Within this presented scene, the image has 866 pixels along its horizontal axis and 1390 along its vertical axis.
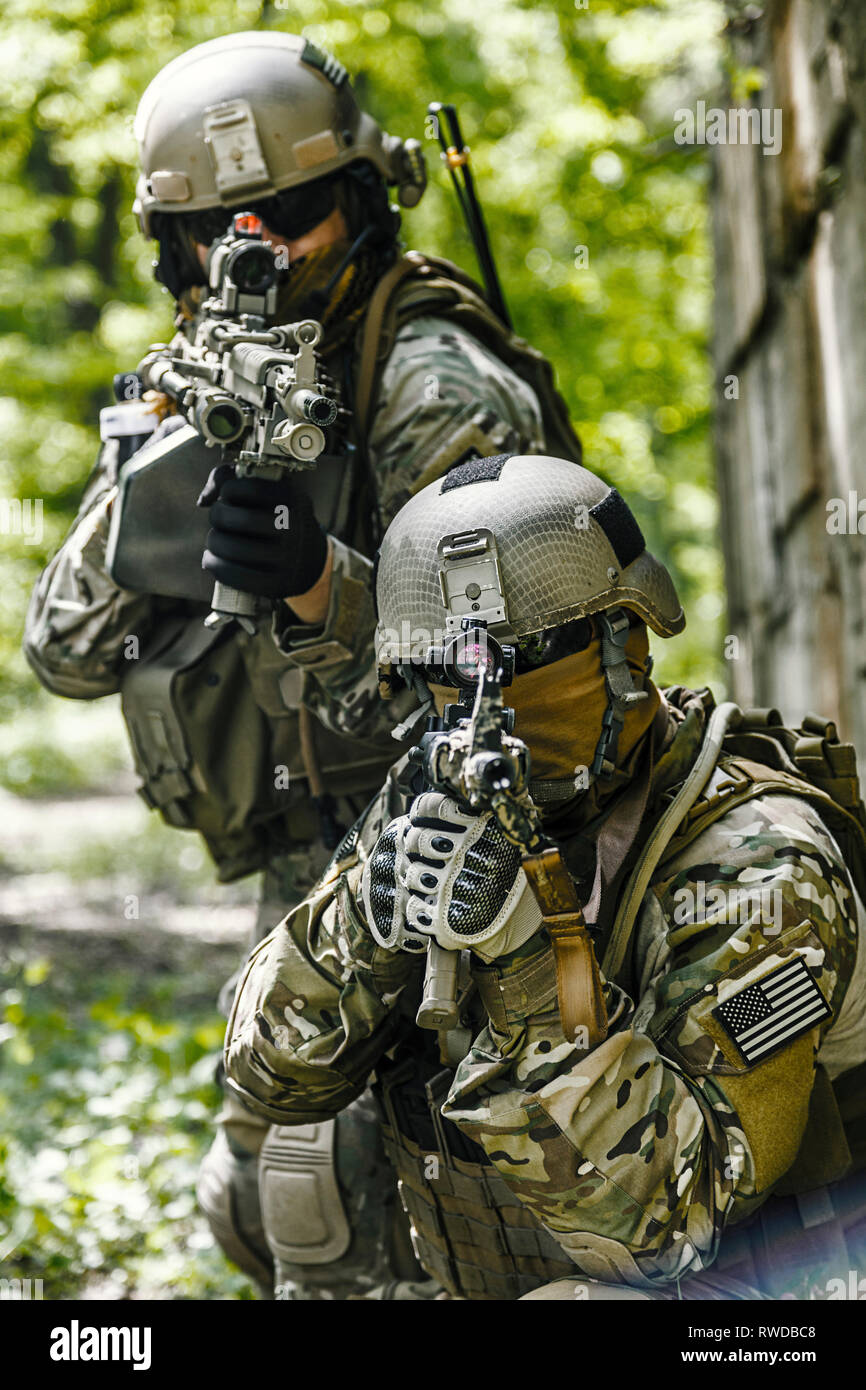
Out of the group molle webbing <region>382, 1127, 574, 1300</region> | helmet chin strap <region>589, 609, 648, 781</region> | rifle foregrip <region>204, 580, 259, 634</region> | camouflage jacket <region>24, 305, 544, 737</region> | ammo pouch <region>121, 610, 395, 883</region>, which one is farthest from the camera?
ammo pouch <region>121, 610, 395, 883</region>

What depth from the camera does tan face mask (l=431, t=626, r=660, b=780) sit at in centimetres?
238

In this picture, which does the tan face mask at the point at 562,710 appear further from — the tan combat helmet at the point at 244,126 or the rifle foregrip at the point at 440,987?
the tan combat helmet at the point at 244,126

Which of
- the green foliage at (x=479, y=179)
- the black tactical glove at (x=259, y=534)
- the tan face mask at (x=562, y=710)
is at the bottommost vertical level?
the tan face mask at (x=562, y=710)

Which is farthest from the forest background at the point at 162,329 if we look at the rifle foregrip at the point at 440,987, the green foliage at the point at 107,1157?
the rifle foregrip at the point at 440,987

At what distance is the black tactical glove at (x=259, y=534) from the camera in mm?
2840

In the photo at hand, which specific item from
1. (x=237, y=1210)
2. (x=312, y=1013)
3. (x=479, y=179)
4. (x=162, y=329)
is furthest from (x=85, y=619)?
(x=479, y=179)

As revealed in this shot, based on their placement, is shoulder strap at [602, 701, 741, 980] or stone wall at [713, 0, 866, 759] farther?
stone wall at [713, 0, 866, 759]

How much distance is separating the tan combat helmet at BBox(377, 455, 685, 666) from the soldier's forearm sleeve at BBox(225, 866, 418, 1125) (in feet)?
1.71

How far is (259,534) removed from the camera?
112 inches

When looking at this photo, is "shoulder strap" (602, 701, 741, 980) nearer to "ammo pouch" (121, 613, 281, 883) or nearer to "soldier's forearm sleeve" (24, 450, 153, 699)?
"ammo pouch" (121, 613, 281, 883)

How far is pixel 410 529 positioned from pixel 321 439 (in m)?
0.33

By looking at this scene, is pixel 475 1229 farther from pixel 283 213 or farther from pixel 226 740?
pixel 283 213

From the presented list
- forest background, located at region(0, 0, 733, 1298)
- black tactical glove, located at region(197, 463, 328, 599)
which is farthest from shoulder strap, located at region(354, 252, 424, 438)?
forest background, located at region(0, 0, 733, 1298)

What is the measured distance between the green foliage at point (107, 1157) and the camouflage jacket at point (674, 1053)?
93.7 inches
